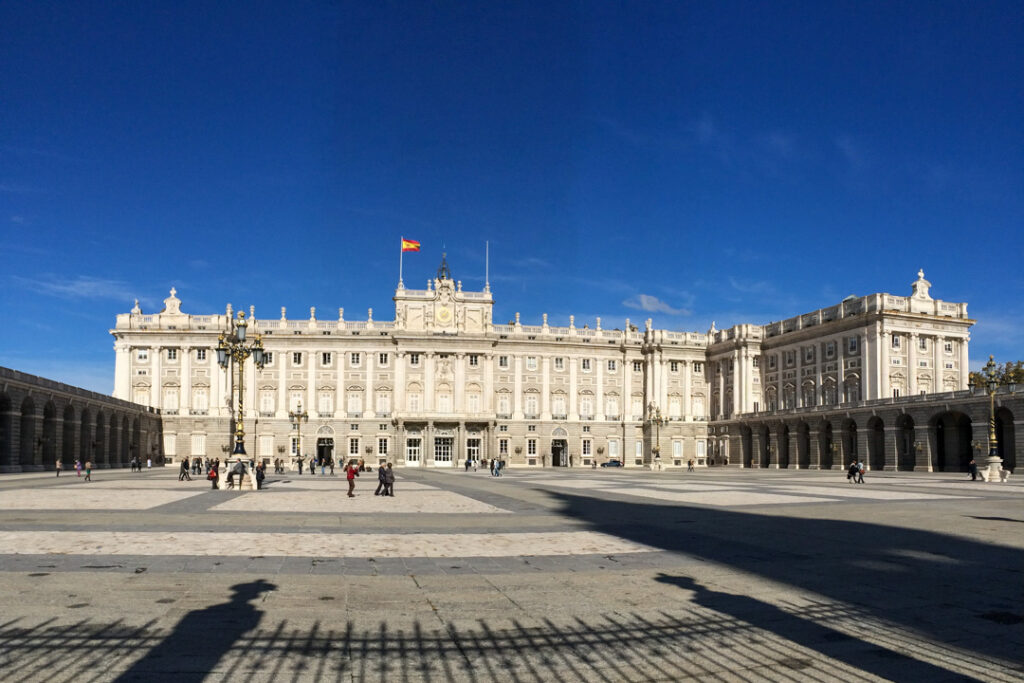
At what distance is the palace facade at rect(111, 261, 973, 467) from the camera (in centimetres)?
8638

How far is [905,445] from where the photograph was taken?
222ft

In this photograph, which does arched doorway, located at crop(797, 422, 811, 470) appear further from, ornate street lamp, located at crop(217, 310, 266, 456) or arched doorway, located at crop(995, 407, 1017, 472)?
ornate street lamp, located at crop(217, 310, 266, 456)

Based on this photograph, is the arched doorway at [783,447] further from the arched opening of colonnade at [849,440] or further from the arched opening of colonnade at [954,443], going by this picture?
the arched opening of colonnade at [954,443]

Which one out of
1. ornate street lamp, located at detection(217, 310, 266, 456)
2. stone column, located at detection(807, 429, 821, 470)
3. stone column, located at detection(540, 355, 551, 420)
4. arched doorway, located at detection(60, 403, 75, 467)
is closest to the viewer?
ornate street lamp, located at detection(217, 310, 266, 456)

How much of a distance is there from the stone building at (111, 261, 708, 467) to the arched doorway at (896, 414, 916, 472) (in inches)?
911

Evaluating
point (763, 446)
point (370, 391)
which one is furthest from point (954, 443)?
point (370, 391)

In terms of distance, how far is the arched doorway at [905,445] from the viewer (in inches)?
2598

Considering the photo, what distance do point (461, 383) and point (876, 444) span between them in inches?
1687

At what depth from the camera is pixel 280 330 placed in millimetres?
88938

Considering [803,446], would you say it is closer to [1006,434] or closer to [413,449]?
[1006,434]

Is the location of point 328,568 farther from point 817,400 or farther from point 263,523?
point 817,400

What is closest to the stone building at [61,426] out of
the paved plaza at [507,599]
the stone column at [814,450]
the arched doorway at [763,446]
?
the paved plaza at [507,599]

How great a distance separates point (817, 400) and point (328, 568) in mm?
75828

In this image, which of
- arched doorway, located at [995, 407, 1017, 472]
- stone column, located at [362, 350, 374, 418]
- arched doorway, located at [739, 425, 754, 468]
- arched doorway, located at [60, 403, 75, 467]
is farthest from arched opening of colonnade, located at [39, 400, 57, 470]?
arched doorway, located at [995, 407, 1017, 472]
